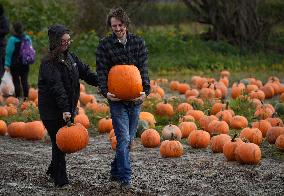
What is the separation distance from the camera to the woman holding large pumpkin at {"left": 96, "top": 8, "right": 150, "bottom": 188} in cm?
597

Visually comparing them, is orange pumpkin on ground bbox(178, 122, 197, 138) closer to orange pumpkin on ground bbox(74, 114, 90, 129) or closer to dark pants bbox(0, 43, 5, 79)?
orange pumpkin on ground bbox(74, 114, 90, 129)

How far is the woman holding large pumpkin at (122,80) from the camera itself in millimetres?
5969

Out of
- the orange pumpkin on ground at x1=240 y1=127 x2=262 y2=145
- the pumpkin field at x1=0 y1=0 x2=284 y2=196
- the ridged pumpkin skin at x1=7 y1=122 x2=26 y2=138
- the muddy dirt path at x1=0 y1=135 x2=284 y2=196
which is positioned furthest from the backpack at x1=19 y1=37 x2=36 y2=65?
the orange pumpkin on ground at x1=240 y1=127 x2=262 y2=145

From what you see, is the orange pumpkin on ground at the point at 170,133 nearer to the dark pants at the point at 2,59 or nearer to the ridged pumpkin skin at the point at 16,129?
the ridged pumpkin skin at the point at 16,129

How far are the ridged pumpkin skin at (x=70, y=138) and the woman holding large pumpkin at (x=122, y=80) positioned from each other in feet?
1.08

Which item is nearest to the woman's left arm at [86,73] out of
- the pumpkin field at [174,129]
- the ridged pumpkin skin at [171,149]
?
the pumpkin field at [174,129]

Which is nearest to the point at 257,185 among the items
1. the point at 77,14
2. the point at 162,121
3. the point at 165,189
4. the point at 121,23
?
the point at 165,189

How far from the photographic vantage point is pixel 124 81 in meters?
6.00

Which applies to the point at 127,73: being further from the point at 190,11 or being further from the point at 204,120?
the point at 190,11

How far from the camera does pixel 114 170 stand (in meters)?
6.23

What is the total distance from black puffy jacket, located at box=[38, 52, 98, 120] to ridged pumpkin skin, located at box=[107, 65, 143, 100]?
33 centimetres

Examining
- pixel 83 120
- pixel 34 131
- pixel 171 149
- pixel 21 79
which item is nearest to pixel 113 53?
pixel 171 149

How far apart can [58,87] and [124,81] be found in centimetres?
59

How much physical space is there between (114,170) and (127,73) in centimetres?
92
